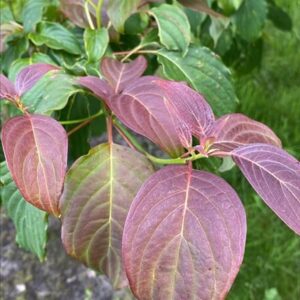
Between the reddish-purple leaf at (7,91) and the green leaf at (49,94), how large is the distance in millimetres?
17


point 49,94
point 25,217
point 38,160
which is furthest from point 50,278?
point 38,160

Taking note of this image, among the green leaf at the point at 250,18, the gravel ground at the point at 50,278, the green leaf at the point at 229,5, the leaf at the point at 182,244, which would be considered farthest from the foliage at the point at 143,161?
the gravel ground at the point at 50,278

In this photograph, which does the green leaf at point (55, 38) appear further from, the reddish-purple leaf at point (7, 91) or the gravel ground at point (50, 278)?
the gravel ground at point (50, 278)

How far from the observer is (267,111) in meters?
2.55

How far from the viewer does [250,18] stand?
143 centimetres

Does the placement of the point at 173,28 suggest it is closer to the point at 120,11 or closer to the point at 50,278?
the point at 120,11

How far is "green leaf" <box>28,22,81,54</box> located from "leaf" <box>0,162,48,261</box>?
26cm

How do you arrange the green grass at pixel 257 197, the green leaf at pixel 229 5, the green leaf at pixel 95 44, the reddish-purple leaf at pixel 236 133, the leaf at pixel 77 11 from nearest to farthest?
the reddish-purple leaf at pixel 236 133 → the green leaf at pixel 95 44 → the leaf at pixel 77 11 → the green leaf at pixel 229 5 → the green grass at pixel 257 197

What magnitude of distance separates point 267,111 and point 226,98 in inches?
61.1

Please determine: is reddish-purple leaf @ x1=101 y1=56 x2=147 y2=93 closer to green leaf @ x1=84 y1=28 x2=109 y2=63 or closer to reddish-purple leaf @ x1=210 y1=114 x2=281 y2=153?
green leaf @ x1=84 y1=28 x2=109 y2=63

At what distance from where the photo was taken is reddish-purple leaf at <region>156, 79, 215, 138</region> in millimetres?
726

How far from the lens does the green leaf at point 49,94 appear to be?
2.81ft

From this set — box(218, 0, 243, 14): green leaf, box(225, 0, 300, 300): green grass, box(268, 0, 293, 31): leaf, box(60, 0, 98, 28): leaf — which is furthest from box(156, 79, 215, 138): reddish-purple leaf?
box(268, 0, 293, 31): leaf

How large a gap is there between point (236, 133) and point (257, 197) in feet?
4.68
